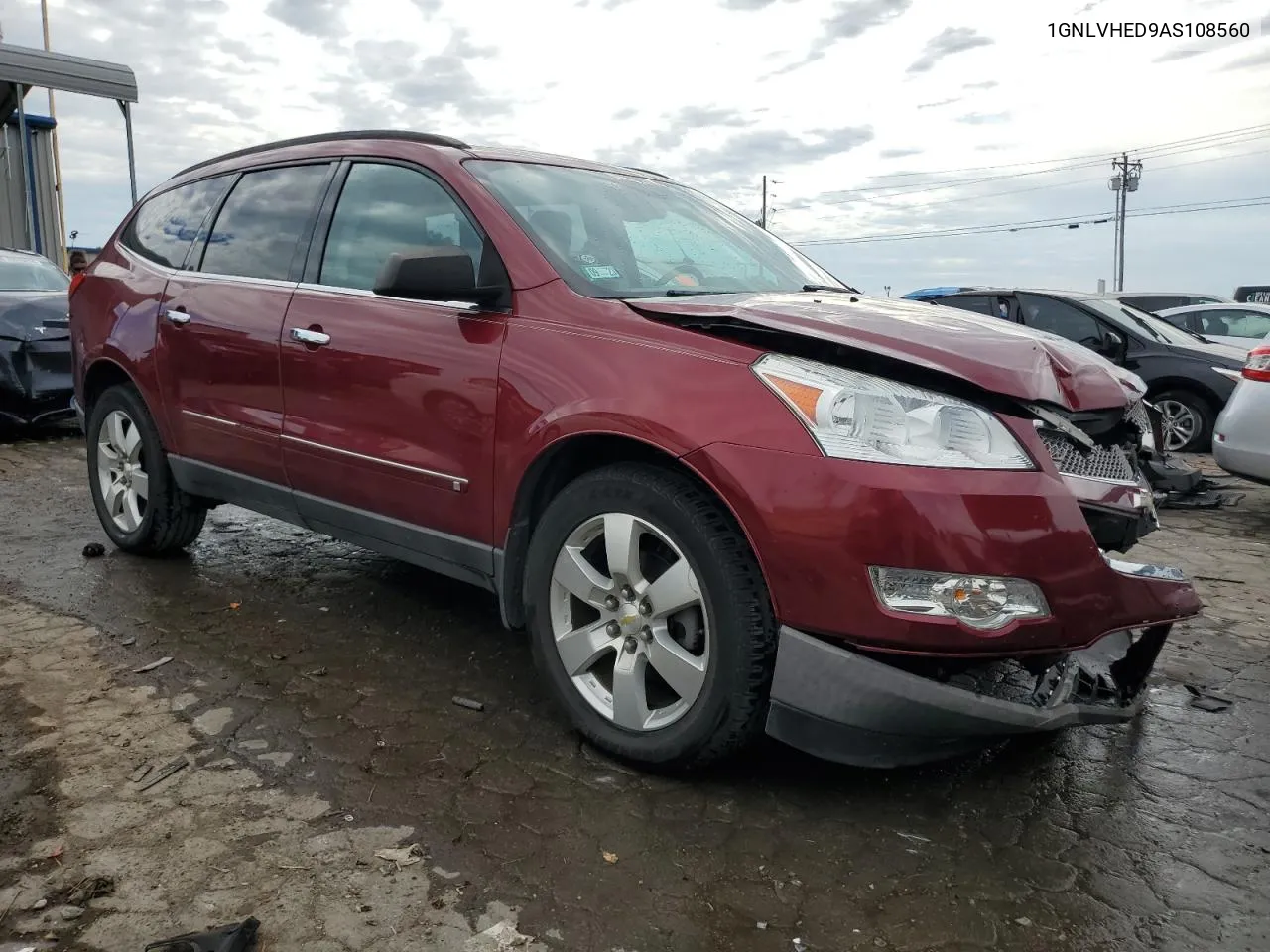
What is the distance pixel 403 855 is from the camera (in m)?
2.39

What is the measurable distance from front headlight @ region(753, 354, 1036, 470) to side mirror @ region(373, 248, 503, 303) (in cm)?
105

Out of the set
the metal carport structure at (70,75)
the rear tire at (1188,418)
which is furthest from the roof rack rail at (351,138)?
the metal carport structure at (70,75)

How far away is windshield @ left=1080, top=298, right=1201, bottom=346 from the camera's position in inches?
372

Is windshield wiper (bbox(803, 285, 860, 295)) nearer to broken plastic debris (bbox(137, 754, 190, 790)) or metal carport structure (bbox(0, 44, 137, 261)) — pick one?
broken plastic debris (bbox(137, 754, 190, 790))

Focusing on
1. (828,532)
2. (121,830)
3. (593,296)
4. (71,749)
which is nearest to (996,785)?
(828,532)

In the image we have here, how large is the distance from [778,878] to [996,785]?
32.0 inches

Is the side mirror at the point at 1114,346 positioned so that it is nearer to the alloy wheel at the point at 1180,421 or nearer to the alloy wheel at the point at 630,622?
the alloy wheel at the point at 1180,421

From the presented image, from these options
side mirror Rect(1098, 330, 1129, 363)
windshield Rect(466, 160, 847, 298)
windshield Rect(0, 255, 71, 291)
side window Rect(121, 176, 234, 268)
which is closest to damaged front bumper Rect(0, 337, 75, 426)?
windshield Rect(0, 255, 71, 291)

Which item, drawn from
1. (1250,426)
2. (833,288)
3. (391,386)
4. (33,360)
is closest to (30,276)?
(33,360)

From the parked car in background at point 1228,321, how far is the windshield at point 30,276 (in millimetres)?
11676

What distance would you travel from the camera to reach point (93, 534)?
5488mm

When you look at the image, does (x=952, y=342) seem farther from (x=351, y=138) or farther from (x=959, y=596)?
(x=351, y=138)

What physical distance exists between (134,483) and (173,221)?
1220mm

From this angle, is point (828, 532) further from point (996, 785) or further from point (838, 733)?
point (996, 785)
